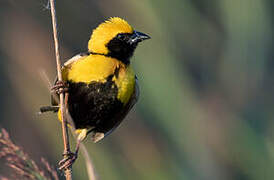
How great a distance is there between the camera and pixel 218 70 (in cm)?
239

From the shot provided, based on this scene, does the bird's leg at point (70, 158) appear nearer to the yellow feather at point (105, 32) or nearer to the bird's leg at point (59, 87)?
the bird's leg at point (59, 87)

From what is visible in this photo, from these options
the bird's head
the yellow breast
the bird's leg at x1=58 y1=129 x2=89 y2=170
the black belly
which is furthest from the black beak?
the bird's leg at x1=58 y1=129 x2=89 y2=170

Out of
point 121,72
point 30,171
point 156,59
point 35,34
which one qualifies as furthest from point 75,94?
point 35,34

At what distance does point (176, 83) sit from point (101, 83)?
1.29ft

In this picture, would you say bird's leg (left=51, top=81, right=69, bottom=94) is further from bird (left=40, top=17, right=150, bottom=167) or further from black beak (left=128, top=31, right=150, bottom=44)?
black beak (left=128, top=31, right=150, bottom=44)

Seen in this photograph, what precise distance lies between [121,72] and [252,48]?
0.64 metres

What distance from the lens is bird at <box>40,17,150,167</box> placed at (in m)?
1.85

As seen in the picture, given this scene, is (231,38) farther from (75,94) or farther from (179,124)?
(75,94)

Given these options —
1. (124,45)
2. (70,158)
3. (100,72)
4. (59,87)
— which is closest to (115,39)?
(124,45)

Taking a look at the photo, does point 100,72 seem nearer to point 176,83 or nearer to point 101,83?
point 101,83

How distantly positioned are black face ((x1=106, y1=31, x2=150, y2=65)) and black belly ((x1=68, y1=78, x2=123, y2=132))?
0.62 ft

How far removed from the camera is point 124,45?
2100mm

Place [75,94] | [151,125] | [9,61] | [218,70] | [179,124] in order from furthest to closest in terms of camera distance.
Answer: [9,61], [218,70], [151,125], [179,124], [75,94]

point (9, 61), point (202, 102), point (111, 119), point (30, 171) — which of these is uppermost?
point (9, 61)
